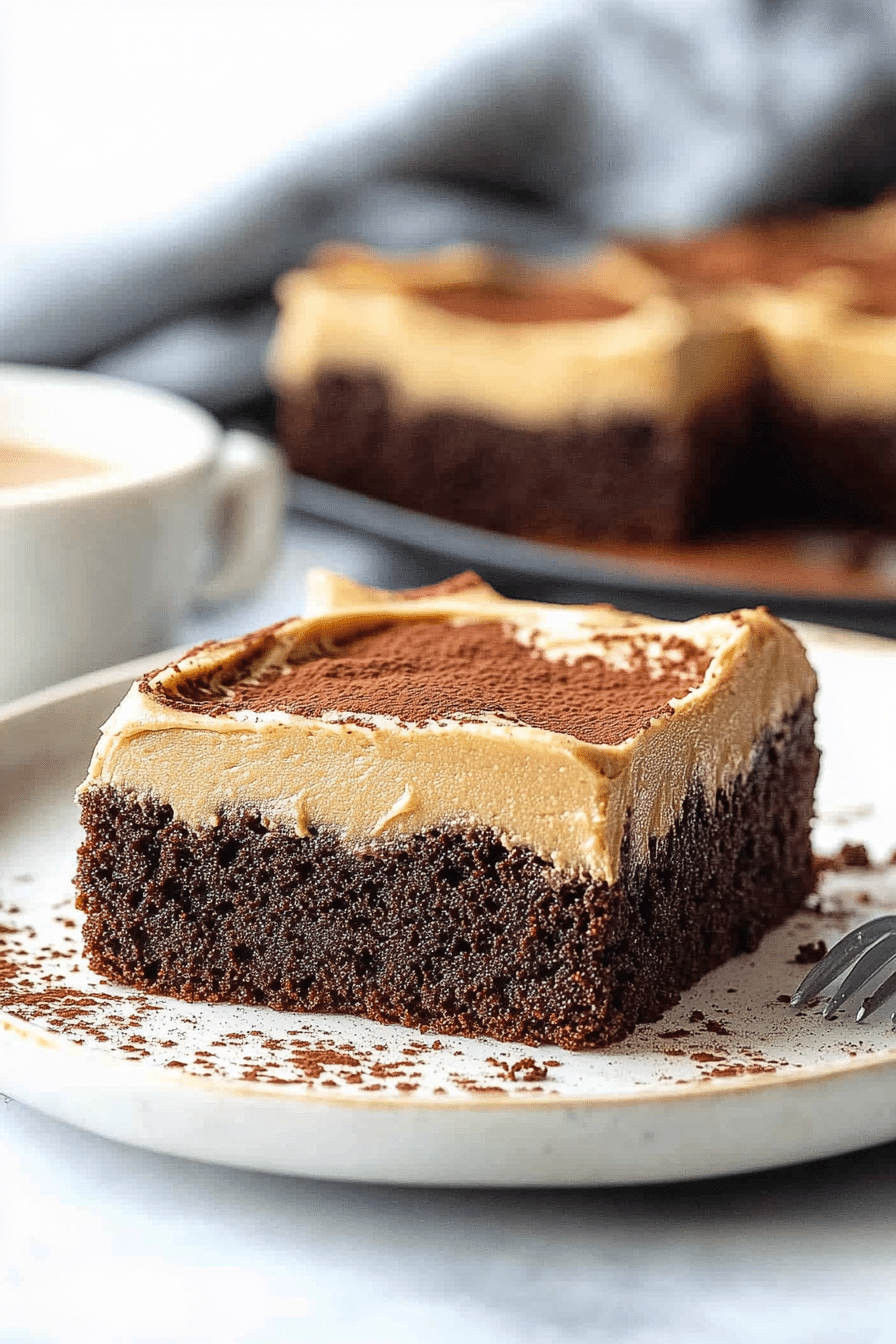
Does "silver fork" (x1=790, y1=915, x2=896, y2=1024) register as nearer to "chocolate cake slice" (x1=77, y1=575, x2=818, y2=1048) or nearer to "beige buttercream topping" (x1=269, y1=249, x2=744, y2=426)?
"chocolate cake slice" (x1=77, y1=575, x2=818, y2=1048)

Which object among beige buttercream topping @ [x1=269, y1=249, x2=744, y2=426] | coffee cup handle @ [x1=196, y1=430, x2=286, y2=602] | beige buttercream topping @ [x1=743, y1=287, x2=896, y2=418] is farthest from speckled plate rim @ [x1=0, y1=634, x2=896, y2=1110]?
beige buttercream topping @ [x1=743, y1=287, x2=896, y2=418]

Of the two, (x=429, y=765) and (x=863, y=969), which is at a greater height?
(x=429, y=765)

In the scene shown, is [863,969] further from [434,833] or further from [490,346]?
[490,346]

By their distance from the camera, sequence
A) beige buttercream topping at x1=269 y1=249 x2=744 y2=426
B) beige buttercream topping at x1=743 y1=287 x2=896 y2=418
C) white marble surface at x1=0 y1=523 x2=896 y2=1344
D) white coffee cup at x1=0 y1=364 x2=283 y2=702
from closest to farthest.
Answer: white marble surface at x1=0 y1=523 x2=896 y2=1344 < white coffee cup at x1=0 y1=364 x2=283 y2=702 < beige buttercream topping at x1=269 y1=249 x2=744 y2=426 < beige buttercream topping at x1=743 y1=287 x2=896 y2=418

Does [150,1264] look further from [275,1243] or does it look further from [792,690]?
[792,690]

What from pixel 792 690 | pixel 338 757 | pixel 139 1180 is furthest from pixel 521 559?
pixel 139 1180

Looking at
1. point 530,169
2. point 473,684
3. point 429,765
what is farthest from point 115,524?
point 530,169

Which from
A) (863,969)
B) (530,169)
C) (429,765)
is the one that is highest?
(530,169)
